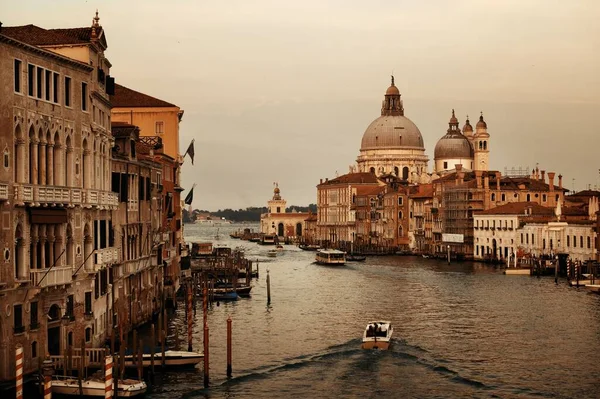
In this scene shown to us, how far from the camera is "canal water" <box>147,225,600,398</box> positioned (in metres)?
25.2

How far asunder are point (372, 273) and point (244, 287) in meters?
19.8

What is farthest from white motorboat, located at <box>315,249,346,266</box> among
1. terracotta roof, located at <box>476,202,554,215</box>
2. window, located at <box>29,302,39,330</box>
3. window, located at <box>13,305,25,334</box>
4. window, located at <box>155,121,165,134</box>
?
window, located at <box>13,305,25,334</box>

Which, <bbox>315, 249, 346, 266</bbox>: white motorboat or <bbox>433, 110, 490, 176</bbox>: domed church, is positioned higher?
<bbox>433, 110, 490, 176</bbox>: domed church

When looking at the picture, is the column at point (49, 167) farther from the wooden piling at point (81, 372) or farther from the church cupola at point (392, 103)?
the church cupola at point (392, 103)

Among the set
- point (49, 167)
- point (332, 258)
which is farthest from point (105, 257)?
point (332, 258)

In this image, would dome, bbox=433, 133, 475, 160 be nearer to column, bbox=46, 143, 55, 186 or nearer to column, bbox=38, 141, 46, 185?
column, bbox=46, 143, 55, 186

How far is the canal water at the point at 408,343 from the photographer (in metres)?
25.2

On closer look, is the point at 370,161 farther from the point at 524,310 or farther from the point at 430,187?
the point at 524,310

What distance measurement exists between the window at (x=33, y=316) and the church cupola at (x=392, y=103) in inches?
5006

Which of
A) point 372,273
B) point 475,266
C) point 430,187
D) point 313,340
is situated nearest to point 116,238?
point 313,340

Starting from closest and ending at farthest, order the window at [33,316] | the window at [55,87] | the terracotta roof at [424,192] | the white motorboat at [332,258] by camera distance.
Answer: the window at [33,316] → the window at [55,87] → the white motorboat at [332,258] → the terracotta roof at [424,192]

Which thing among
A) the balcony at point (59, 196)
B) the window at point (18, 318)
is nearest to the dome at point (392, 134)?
the balcony at point (59, 196)

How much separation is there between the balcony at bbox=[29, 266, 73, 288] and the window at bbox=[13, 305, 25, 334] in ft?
2.01

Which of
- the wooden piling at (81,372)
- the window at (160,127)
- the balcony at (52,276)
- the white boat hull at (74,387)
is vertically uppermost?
the window at (160,127)
